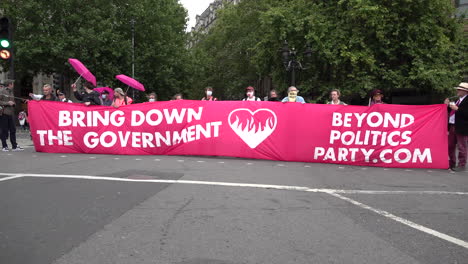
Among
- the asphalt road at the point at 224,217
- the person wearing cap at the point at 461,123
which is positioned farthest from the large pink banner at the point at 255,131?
the asphalt road at the point at 224,217

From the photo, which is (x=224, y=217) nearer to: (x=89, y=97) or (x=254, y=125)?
(x=254, y=125)

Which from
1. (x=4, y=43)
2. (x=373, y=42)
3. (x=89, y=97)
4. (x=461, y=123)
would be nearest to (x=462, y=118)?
(x=461, y=123)

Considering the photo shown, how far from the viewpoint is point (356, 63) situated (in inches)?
842

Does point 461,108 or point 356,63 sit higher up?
point 356,63

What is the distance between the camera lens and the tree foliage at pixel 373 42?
68.9 feet

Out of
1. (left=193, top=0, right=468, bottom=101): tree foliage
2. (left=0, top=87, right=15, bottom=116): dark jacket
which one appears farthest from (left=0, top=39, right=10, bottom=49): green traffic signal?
(left=193, top=0, right=468, bottom=101): tree foliage

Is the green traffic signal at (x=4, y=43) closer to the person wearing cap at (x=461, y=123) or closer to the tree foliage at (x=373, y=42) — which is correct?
the person wearing cap at (x=461, y=123)

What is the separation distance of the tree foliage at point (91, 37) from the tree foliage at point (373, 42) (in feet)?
31.4

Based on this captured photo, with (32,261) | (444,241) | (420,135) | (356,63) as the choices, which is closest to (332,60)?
(356,63)

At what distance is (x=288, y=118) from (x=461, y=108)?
11.8ft

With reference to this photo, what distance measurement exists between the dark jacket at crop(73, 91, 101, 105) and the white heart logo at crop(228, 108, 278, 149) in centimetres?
374

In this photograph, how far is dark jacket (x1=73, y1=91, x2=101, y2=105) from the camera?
34.3 ft

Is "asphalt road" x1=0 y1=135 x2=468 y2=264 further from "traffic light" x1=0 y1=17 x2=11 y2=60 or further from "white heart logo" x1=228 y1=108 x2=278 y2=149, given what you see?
"traffic light" x1=0 y1=17 x2=11 y2=60

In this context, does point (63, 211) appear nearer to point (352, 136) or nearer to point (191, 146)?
point (191, 146)
